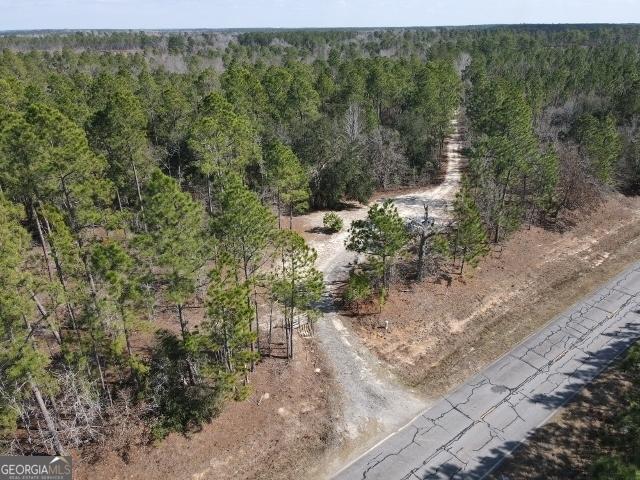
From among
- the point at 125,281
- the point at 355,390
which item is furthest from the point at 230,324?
the point at 355,390

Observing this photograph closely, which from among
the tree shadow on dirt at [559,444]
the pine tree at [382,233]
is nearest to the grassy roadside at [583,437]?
the tree shadow on dirt at [559,444]

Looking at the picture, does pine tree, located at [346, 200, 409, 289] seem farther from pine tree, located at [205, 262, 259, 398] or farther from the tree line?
pine tree, located at [205, 262, 259, 398]

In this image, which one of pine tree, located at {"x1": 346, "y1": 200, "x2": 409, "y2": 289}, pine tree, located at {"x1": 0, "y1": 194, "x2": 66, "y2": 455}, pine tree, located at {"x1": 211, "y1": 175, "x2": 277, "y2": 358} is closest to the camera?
pine tree, located at {"x1": 0, "y1": 194, "x2": 66, "y2": 455}

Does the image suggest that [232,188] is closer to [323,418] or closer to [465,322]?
[323,418]

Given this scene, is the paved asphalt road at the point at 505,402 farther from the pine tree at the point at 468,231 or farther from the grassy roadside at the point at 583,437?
the pine tree at the point at 468,231

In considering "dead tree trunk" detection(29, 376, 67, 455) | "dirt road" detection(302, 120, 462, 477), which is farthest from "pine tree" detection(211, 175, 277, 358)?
"dead tree trunk" detection(29, 376, 67, 455)

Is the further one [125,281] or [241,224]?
[241,224]

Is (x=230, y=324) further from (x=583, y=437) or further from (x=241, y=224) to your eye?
(x=583, y=437)
